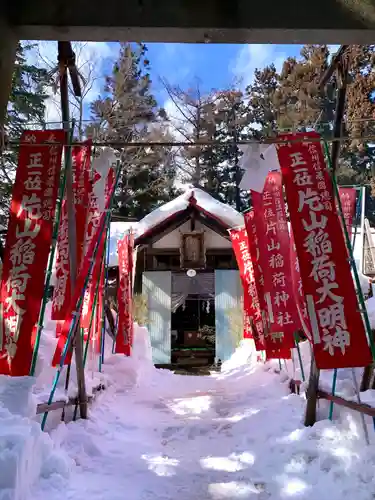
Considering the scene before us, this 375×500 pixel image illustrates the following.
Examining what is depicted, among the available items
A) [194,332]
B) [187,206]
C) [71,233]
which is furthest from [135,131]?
[71,233]

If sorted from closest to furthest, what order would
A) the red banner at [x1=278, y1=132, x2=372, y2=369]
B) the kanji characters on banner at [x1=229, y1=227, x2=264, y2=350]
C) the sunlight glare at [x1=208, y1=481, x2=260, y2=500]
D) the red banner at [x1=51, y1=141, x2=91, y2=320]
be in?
the sunlight glare at [x1=208, y1=481, x2=260, y2=500]
the red banner at [x1=278, y1=132, x2=372, y2=369]
the red banner at [x1=51, y1=141, x2=91, y2=320]
the kanji characters on banner at [x1=229, y1=227, x2=264, y2=350]

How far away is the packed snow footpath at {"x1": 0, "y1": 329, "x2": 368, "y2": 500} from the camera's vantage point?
4.34m

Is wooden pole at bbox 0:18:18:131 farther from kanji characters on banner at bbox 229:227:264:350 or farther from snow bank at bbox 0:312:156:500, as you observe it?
kanji characters on banner at bbox 229:227:264:350

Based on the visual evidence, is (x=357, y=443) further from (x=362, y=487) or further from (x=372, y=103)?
(x=372, y=103)

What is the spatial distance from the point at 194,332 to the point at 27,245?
47.3 ft

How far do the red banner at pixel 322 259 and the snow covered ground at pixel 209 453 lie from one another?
3.04 feet

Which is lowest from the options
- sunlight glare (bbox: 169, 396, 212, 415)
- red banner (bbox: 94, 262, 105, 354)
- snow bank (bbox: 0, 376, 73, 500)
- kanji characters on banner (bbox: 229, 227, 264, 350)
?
sunlight glare (bbox: 169, 396, 212, 415)

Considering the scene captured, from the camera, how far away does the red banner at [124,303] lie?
11.6 metres

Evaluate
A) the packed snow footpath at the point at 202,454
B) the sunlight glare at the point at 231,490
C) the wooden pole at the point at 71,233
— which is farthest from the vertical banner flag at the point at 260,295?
the sunlight glare at the point at 231,490

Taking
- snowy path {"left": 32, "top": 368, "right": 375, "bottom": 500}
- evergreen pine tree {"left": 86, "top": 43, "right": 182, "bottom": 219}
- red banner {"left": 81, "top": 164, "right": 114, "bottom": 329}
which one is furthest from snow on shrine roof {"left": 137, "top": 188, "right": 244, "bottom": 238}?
red banner {"left": 81, "top": 164, "right": 114, "bottom": 329}

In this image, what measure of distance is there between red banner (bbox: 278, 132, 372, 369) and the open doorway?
44.3 ft

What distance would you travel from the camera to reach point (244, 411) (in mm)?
8531

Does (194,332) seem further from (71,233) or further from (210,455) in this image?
(71,233)

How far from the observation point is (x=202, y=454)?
6.14 m
